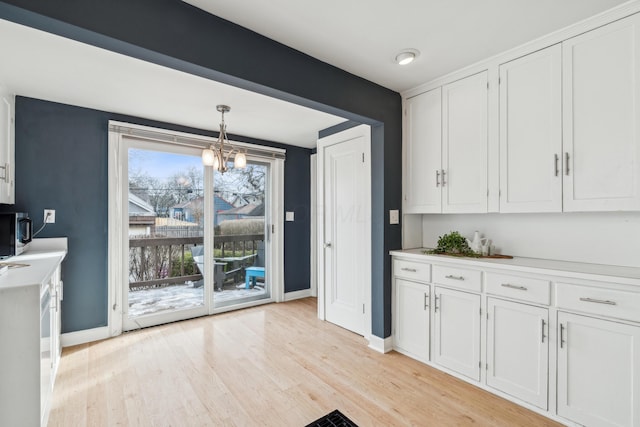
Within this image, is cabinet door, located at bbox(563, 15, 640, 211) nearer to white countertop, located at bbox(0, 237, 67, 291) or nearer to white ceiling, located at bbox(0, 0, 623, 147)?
white ceiling, located at bbox(0, 0, 623, 147)

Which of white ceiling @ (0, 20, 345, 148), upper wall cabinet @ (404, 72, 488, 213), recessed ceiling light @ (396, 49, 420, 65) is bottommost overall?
upper wall cabinet @ (404, 72, 488, 213)

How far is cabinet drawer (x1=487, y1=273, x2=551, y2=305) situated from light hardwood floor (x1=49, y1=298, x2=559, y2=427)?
730 millimetres

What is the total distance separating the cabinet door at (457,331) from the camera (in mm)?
2266

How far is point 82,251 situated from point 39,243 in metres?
0.33

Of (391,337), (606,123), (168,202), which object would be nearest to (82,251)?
(168,202)

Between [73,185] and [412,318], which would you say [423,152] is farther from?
[73,185]

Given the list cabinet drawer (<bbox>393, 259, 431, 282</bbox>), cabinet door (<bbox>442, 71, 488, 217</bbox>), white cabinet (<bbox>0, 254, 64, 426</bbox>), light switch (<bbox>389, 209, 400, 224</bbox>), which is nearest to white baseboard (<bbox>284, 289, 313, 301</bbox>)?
cabinet drawer (<bbox>393, 259, 431, 282</bbox>)

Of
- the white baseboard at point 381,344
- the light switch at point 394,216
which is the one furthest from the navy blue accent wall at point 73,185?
the light switch at point 394,216

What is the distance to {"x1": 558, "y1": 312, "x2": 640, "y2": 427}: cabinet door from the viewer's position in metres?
1.63

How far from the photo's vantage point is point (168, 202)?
11.9 feet

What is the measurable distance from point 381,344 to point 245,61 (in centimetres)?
260

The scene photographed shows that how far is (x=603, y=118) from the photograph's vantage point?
1848 millimetres

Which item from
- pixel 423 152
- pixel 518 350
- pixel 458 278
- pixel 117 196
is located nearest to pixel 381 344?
pixel 458 278

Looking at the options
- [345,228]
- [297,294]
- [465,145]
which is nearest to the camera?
[465,145]
